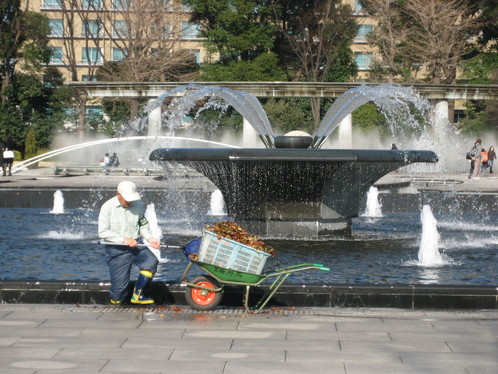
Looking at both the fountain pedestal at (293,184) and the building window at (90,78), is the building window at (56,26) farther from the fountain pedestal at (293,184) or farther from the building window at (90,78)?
the fountain pedestal at (293,184)

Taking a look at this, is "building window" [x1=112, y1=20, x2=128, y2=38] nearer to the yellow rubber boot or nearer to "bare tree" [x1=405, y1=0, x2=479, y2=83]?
"bare tree" [x1=405, y1=0, x2=479, y2=83]

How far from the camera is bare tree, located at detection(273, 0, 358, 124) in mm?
55812

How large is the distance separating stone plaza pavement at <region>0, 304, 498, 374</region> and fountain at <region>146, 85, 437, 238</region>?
5736 mm

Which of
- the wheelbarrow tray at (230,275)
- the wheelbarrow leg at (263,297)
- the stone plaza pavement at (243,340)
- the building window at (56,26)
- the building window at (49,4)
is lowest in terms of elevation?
the stone plaza pavement at (243,340)

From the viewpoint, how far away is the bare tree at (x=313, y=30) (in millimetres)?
55812

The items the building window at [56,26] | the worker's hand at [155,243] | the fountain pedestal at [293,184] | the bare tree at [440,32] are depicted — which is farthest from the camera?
the building window at [56,26]

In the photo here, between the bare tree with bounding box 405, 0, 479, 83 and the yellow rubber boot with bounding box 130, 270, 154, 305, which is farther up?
the bare tree with bounding box 405, 0, 479, 83

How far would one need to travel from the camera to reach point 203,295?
8.77m

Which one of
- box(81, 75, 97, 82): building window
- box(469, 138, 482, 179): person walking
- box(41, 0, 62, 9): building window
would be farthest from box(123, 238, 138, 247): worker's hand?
box(41, 0, 62, 9): building window

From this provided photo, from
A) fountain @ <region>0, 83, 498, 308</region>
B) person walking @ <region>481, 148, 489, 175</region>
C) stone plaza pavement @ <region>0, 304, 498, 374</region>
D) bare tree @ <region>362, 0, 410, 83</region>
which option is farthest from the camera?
bare tree @ <region>362, 0, 410, 83</region>

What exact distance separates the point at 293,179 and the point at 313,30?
140ft

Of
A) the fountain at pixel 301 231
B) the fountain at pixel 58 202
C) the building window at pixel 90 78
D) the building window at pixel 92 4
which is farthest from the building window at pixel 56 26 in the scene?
the fountain at pixel 301 231

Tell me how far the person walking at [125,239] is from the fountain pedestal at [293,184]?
564cm

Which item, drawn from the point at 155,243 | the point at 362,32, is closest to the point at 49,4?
the point at 362,32
